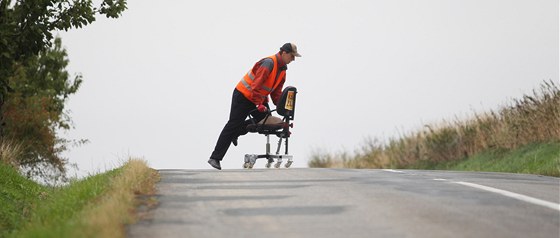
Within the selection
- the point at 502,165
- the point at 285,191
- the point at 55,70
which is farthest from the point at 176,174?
the point at 55,70

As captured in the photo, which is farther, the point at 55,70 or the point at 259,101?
the point at 55,70

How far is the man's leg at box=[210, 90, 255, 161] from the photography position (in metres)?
17.0

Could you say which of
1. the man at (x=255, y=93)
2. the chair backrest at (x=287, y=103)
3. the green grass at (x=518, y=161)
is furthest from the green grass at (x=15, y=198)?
the green grass at (x=518, y=161)

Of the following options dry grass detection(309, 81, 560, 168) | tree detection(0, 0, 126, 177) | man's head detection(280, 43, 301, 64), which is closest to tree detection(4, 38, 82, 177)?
tree detection(0, 0, 126, 177)

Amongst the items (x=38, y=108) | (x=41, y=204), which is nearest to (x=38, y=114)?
(x=38, y=108)

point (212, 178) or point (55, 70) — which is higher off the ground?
point (55, 70)

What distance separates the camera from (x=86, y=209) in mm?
8859

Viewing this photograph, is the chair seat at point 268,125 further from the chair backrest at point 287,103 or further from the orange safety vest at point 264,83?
the orange safety vest at point 264,83

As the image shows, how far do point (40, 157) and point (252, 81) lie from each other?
2356 centimetres

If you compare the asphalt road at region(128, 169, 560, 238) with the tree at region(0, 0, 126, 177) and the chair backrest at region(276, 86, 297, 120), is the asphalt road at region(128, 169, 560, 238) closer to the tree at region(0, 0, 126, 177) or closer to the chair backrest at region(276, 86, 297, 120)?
the chair backrest at region(276, 86, 297, 120)

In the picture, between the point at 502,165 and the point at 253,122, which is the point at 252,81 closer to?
the point at 253,122

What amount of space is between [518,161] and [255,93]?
6578 mm

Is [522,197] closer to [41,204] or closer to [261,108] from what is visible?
[41,204]

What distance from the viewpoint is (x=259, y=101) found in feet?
55.0
